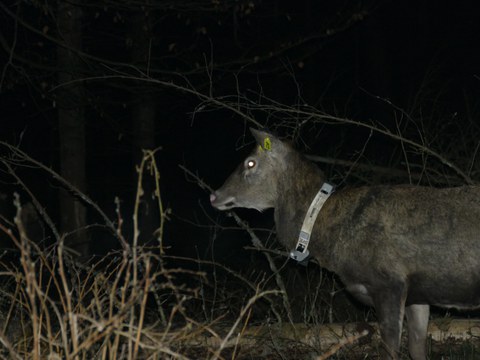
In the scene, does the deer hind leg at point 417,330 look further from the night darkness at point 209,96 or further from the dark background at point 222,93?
the dark background at point 222,93

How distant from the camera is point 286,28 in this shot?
2345cm

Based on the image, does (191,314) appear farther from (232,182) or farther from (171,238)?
(171,238)

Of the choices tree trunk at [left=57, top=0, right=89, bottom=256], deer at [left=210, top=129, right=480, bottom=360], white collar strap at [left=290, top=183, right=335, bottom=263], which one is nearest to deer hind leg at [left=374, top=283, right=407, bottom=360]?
deer at [left=210, top=129, right=480, bottom=360]

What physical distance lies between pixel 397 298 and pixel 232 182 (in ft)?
7.48

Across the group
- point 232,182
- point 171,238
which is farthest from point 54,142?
point 232,182

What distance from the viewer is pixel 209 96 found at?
35.5 ft

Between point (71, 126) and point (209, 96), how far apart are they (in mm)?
2988

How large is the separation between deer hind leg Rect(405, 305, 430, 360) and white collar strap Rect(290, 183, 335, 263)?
3.57ft

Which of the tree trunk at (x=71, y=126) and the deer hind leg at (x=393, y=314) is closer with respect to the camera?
the deer hind leg at (x=393, y=314)

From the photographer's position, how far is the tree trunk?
474 inches

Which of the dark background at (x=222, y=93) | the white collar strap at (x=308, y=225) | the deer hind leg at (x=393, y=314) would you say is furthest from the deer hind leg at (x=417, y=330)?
the dark background at (x=222, y=93)

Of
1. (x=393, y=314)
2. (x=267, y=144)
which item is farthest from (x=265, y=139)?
(x=393, y=314)

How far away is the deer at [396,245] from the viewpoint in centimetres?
609

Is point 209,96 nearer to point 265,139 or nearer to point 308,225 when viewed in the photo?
point 265,139
